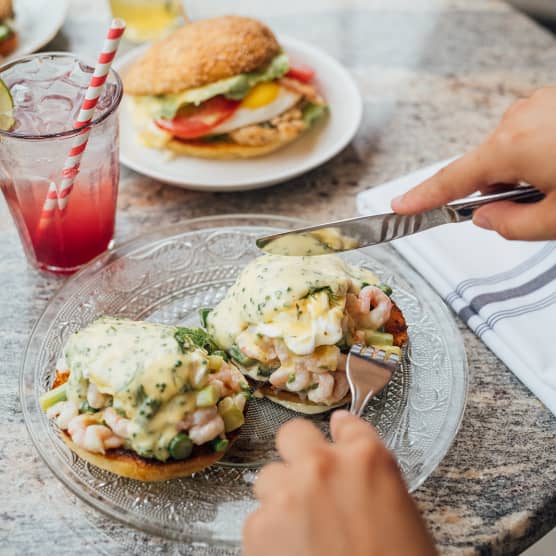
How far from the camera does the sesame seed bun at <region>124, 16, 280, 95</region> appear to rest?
2324 millimetres

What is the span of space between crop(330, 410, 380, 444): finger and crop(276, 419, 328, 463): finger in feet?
0.12

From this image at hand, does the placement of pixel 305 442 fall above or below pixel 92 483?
above

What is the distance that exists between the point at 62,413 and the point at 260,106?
1.28 meters

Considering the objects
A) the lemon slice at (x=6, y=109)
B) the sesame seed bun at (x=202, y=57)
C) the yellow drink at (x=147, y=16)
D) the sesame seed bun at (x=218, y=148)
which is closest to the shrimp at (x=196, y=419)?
the lemon slice at (x=6, y=109)

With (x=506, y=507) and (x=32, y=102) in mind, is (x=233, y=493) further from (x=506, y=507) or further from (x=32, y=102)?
(x=32, y=102)

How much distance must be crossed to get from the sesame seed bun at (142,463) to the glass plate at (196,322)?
0.13 ft

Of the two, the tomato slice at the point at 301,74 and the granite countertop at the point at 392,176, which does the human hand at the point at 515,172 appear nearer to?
the granite countertop at the point at 392,176

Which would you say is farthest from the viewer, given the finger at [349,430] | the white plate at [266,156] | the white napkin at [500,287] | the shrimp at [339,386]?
the white plate at [266,156]

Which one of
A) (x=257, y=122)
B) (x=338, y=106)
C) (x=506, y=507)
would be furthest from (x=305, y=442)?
(x=338, y=106)

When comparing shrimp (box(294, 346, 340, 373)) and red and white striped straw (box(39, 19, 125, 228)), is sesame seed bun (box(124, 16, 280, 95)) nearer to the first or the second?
red and white striped straw (box(39, 19, 125, 228))

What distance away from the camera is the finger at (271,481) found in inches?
44.1

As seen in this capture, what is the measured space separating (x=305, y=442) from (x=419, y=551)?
0.23 m

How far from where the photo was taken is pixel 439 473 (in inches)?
62.4

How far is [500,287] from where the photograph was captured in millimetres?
1941
